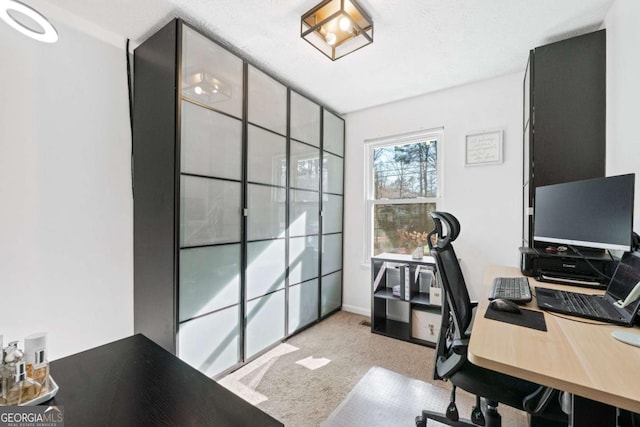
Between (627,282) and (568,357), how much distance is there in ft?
2.31

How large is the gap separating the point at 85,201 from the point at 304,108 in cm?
210

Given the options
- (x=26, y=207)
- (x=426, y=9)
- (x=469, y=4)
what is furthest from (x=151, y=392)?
(x=469, y=4)

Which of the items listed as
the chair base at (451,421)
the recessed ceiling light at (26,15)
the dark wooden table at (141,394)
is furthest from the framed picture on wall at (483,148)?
the recessed ceiling light at (26,15)

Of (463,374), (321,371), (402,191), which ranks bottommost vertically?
(321,371)

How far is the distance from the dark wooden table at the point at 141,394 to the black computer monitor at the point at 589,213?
165 cm

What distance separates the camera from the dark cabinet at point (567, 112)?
184 cm

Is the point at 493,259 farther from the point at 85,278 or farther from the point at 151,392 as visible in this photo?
the point at 85,278

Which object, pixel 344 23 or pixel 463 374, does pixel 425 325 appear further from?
pixel 344 23

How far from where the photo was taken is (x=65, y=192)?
178 centimetres

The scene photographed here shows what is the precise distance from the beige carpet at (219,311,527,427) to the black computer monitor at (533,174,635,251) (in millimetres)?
1180

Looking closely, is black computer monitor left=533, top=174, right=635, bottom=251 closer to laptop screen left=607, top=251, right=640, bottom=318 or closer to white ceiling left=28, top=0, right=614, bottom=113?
laptop screen left=607, top=251, right=640, bottom=318

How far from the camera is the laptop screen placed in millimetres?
1048

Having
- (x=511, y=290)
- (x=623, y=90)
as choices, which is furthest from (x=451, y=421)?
(x=623, y=90)

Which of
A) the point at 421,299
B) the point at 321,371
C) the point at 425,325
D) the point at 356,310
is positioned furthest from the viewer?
the point at 356,310
